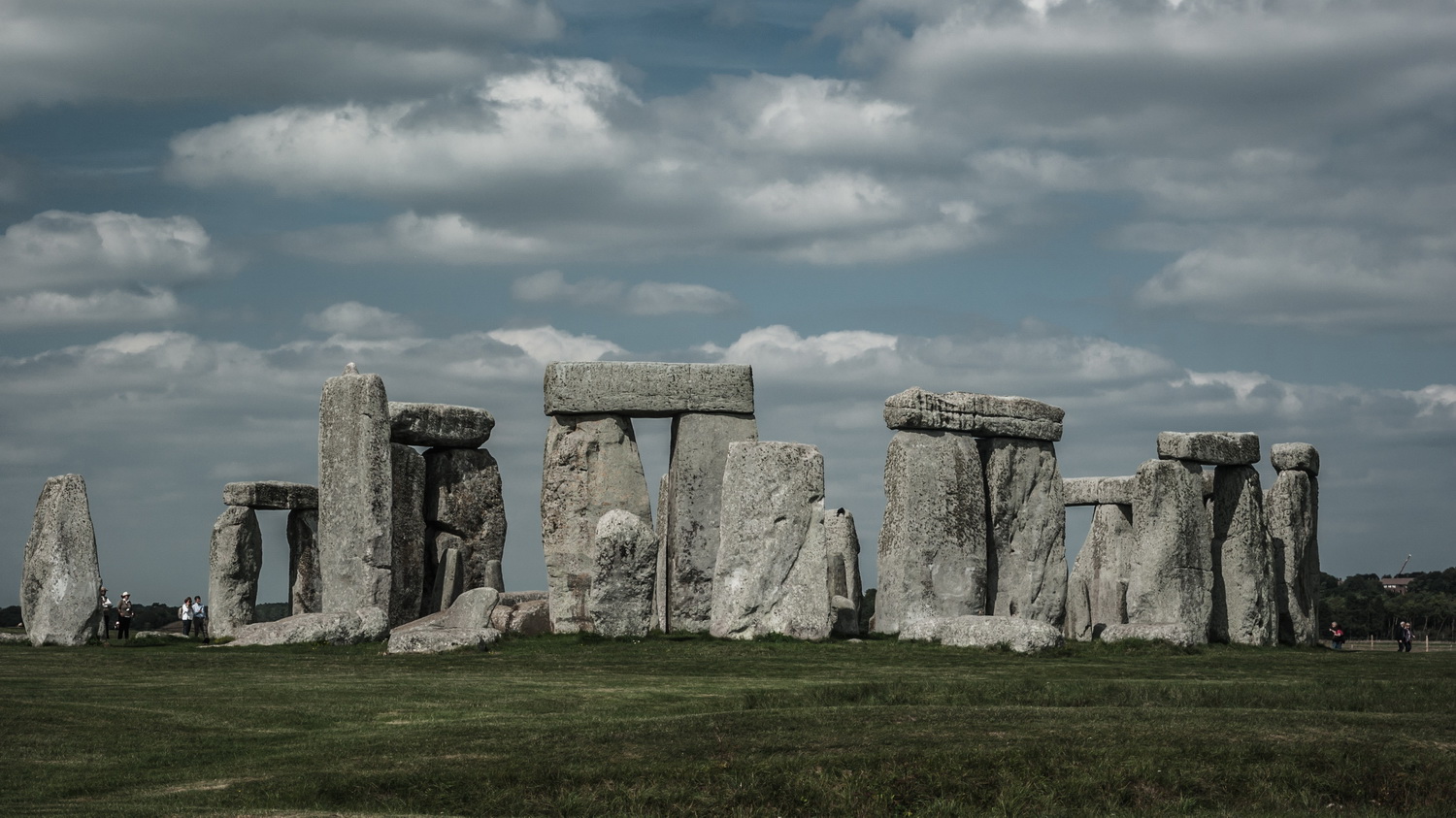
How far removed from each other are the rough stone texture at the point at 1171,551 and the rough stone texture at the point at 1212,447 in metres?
0.20

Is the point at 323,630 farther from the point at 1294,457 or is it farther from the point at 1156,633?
the point at 1294,457

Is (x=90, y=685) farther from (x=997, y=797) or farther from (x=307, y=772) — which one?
(x=997, y=797)

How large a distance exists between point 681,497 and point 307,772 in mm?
12787

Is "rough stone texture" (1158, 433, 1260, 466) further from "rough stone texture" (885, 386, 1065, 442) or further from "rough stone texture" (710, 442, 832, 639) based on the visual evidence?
"rough stone texture" (710, 442, 832, 639)

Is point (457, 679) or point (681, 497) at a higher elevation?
point (681, 497)

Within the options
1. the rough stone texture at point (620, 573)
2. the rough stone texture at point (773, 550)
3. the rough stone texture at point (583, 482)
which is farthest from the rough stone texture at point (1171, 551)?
the rough stone texture at point (620, 573)

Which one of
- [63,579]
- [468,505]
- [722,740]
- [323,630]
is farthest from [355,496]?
[722,740]

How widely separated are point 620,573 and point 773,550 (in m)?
2.12

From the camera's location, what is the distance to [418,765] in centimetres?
1227

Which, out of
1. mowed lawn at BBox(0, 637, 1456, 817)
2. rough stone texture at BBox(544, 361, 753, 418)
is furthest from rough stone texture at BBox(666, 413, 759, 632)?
mowed lawn at BBox(0, 637, 1456, 817)

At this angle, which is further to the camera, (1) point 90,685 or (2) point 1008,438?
(2) point 1008,438

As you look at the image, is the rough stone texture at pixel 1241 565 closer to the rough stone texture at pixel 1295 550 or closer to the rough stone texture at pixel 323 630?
the rough stone texture at pixel 1295 550

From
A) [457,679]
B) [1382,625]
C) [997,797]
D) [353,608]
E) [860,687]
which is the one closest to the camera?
[997,797]

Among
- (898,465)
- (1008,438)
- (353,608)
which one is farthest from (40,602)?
(1008,438)
